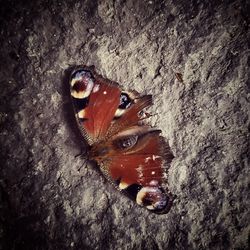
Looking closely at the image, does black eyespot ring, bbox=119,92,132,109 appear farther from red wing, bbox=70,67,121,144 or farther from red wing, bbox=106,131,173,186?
red wing, bbox=106,131,173,186

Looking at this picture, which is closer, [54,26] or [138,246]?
[138,246]

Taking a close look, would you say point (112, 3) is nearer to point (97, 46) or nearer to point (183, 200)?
point (97, 46)

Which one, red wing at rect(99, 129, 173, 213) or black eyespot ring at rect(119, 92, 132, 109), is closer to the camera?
red wing at rect(99, 129, 173, 213)

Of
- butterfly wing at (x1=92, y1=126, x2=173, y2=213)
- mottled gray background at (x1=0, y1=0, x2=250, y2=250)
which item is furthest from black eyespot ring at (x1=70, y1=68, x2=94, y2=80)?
butterfly wing at (x1=92, y1=126, x2=173, y2=213)

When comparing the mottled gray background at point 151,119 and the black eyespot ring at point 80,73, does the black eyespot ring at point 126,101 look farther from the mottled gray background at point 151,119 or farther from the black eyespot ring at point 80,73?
the black eyespot ring at point 80,73

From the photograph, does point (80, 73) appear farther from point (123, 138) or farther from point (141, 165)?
point (141, 165)

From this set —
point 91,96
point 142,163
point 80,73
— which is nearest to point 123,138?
point 142,163

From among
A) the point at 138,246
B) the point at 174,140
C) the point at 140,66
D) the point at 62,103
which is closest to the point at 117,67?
the point at 140,66

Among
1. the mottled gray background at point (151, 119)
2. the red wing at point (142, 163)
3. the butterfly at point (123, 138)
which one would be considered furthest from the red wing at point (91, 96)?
the red wing at point (142, 163)
